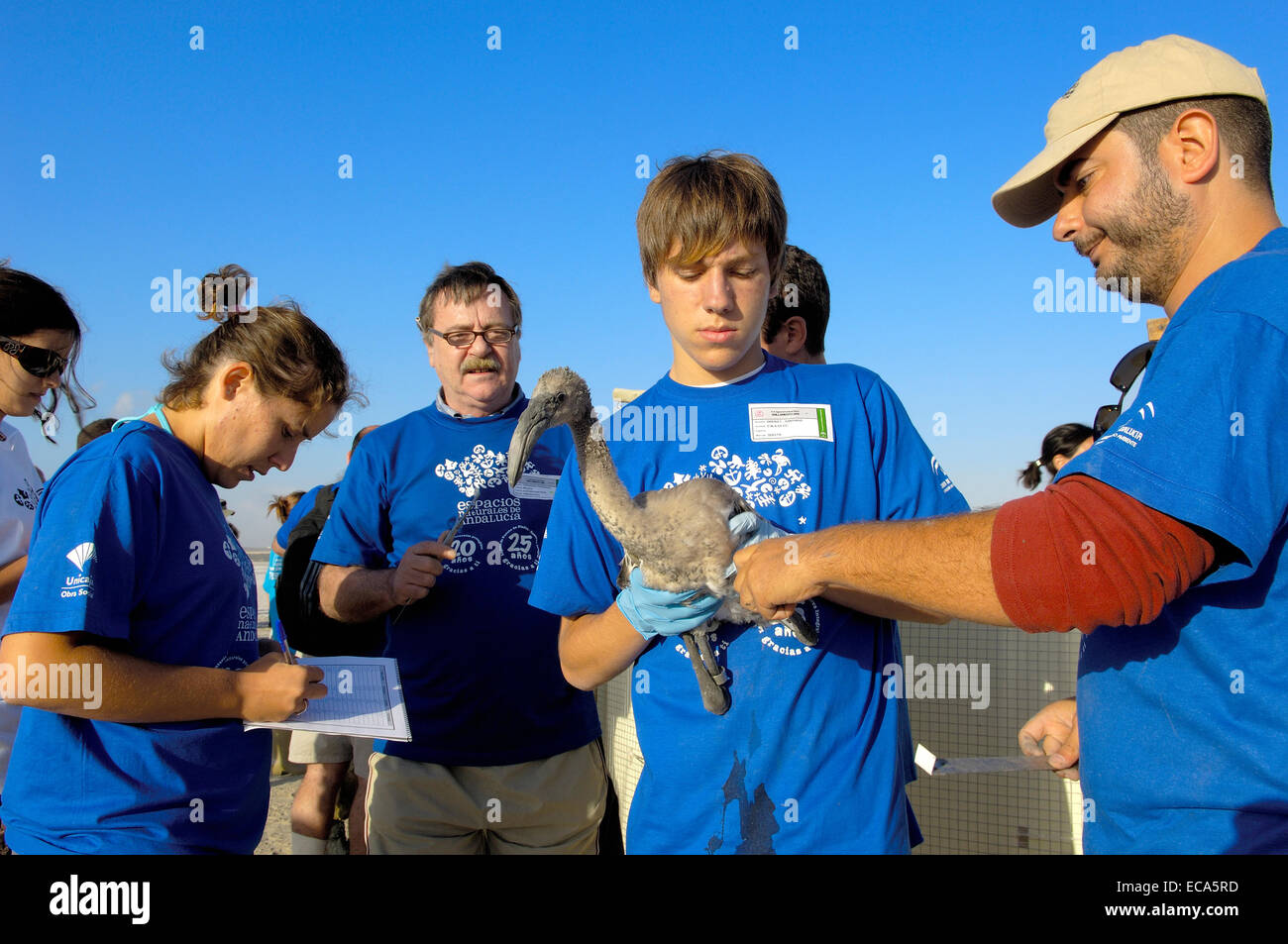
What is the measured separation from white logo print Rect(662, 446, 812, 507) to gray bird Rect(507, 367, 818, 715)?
79mm

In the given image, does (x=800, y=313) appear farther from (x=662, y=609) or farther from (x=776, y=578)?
(x=776, y=578)

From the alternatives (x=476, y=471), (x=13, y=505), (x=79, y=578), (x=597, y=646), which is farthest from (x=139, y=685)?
(x=13, y=505)

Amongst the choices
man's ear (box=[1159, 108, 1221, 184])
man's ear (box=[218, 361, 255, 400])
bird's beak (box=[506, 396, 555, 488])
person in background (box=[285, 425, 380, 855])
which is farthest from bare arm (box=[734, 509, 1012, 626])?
person in background (box=[285, 425, 380, 855])

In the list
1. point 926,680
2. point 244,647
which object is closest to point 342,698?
point 244,647

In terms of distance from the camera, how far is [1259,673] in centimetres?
172

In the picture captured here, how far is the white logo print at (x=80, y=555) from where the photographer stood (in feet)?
7.73

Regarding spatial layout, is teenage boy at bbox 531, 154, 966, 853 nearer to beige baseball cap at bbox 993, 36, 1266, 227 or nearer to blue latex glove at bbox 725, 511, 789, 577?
blue latex glove at bbox 725, 511, 789, 577

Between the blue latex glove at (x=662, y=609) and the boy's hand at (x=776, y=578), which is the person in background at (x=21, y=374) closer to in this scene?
the blue latex glove at (x=662, y=609)

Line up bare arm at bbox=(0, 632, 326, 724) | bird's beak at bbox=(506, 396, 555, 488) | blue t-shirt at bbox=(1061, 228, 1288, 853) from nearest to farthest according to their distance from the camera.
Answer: blue t-shirt at bbox=(1061, 228, 1288, 853) → bare arm at bbox=(0, 632, 326, 724) → bird's beak at bbox=(506, 396, 555, 488)

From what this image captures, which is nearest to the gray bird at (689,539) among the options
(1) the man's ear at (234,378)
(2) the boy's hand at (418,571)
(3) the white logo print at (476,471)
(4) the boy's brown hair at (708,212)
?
(4) the boy's brown hair at (708,212)

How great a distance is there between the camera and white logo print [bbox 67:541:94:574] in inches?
92.7

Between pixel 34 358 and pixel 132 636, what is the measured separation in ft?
5.91

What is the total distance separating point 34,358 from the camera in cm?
361
